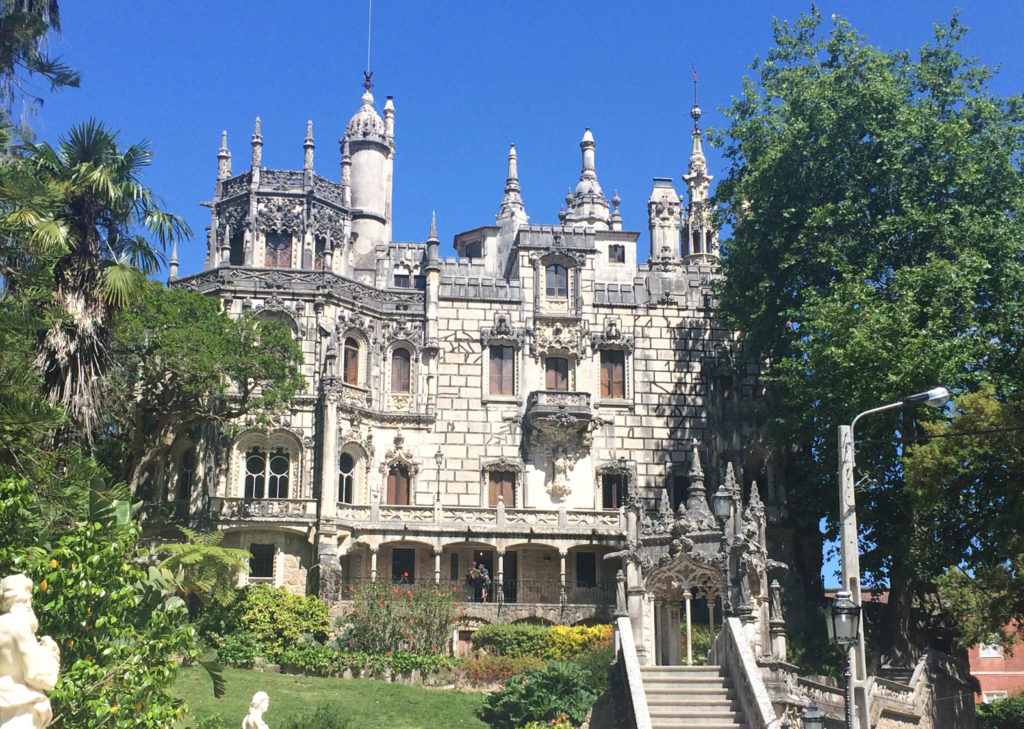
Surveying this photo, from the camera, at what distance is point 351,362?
47.1 m

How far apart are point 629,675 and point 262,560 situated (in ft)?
69.0

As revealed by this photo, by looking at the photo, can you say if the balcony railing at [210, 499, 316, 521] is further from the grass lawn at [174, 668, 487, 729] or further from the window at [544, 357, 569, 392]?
the window at [544, 357, 569, 392]

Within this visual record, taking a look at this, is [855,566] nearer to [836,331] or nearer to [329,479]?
[836,331]

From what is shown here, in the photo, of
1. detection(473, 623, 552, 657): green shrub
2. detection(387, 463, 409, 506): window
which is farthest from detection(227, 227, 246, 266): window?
detection(473, 623, 552, 657): green shrub

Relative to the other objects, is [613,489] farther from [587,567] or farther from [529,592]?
[529,592]

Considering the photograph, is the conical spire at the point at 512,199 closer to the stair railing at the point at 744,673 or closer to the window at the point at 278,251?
the window at the point at 278,251

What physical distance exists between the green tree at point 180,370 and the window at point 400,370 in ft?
20.1

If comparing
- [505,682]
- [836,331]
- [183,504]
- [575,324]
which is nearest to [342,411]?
[183,504]

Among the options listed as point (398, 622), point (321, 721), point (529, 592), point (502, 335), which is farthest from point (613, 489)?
point (321, 721)

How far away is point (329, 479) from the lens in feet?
143

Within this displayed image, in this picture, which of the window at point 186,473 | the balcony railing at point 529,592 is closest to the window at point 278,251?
the window at point 186,473

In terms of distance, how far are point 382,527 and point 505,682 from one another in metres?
11.1

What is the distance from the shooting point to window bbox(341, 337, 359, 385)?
154 feet

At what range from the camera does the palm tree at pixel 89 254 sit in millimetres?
22844
